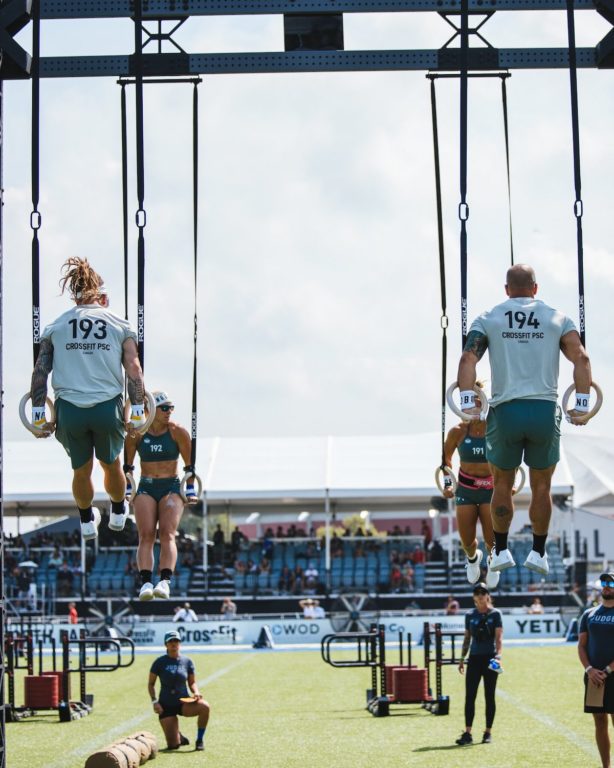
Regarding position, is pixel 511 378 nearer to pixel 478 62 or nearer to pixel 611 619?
pixel 478 62

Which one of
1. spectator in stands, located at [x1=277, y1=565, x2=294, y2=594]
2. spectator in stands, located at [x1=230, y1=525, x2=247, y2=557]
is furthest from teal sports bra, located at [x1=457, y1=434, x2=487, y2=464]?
spectator in stands, located at [x1=230, y1=525, x2=247, y2=557]

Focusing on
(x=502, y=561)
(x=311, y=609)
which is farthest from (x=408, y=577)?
(x=502, y=561)

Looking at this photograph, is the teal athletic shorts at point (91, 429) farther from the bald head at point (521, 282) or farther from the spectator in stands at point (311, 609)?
the spectator in stands at point (311, 609)

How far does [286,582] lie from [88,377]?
3487 cm

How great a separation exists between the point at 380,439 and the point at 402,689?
25896 mm

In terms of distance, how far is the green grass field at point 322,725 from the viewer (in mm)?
17844

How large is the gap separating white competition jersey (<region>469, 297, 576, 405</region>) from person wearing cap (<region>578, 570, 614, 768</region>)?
16.9 ft

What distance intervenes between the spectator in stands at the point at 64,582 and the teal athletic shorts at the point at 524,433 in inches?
1408

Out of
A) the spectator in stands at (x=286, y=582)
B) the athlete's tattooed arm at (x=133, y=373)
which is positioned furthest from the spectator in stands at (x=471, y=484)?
the spectator in stands at (x=286, y=582)

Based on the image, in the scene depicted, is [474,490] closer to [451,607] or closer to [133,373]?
[133,373]

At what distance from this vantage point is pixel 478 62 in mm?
13352

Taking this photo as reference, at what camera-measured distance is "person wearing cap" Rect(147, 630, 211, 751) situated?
19.3 meters

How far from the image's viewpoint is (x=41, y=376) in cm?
1097

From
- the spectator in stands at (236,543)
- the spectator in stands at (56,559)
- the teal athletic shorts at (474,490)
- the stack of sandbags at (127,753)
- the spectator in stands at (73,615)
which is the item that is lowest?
the stack of sandbags at (127,753)
